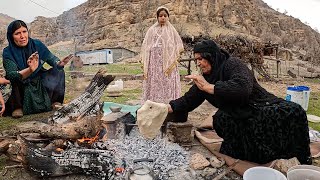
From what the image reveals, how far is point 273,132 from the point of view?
2658 mm

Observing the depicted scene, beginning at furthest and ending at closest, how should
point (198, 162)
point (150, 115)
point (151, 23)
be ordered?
1. point (151, 23)
2. point (150, 115)
3. point (198, 162)

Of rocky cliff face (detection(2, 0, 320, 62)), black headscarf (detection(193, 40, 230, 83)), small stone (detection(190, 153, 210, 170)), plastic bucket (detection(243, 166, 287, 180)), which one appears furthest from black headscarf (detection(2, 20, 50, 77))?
rocky cliff face (detection(2, 0, 320, 62))

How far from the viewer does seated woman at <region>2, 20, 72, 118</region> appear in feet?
13.7

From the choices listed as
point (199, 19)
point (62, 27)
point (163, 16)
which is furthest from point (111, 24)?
point (163, 16)

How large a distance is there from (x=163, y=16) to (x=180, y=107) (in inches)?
89.1

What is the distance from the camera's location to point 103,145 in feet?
9.99

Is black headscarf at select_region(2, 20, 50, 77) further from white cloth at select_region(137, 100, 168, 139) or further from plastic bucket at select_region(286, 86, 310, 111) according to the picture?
plastic bucket at select_region(286, 86, 310, 111)

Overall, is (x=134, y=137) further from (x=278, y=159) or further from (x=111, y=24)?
(x=111, y=24)

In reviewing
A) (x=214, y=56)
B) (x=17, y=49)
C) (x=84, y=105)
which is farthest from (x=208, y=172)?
(x=17, y=49)

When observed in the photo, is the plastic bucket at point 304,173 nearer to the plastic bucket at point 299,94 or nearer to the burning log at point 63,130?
the burning log at point 63,130

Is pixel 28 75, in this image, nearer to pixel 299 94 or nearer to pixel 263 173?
pixel 263 173

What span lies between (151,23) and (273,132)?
142ft

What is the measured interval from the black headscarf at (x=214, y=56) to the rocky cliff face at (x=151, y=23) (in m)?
34.5

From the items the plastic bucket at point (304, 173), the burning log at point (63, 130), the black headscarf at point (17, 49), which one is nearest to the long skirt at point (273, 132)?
the plastic bucket at point (304, 173)
